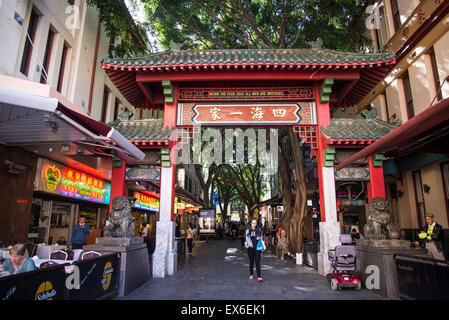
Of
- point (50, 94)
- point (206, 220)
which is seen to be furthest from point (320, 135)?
point (206, 220)

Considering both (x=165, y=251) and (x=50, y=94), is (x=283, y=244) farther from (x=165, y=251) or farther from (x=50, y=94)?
(x=50, y=94)

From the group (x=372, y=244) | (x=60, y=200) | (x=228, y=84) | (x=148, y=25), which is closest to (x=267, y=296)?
(x=372, y=244)

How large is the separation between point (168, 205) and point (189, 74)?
459 cm

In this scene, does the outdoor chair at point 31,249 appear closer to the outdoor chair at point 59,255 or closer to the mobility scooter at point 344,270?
the outdoor chair at point 59,255

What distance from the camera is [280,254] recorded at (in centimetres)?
1415

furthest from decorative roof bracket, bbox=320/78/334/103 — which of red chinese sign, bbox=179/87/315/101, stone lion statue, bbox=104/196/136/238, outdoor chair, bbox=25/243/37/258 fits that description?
outdoor chair, bbox=25/243/37/258

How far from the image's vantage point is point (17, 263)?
4.30 metres

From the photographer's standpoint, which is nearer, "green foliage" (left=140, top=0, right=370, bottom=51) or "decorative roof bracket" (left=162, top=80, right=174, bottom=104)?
"decorative roof bracket" (left=162, top=80, right=174, bottom=104)

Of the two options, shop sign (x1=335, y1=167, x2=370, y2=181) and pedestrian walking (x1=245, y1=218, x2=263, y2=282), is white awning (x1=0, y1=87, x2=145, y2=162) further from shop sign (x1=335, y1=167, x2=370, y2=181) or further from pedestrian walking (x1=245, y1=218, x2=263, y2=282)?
shop sign (x1=335, y1=167, x2=370, y2=181)

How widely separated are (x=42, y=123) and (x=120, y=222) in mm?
3134

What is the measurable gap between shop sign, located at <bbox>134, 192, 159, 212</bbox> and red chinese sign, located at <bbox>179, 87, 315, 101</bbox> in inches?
436

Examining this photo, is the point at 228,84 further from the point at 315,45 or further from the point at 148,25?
the point at 148,25

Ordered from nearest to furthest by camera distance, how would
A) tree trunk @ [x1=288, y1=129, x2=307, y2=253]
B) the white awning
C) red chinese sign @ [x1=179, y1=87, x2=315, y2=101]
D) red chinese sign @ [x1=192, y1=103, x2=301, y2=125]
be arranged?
the white awning
red chinese sign @ [x1=192, y1=103, x2=301, y2=125]
red chinese sign @ [x1=179, y1=87, x2=315, y2=101]
tree trunk @ [x1=288, y1=129, x2=307, y2=253]

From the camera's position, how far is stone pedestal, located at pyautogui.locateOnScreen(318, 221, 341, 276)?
29.0 feet
